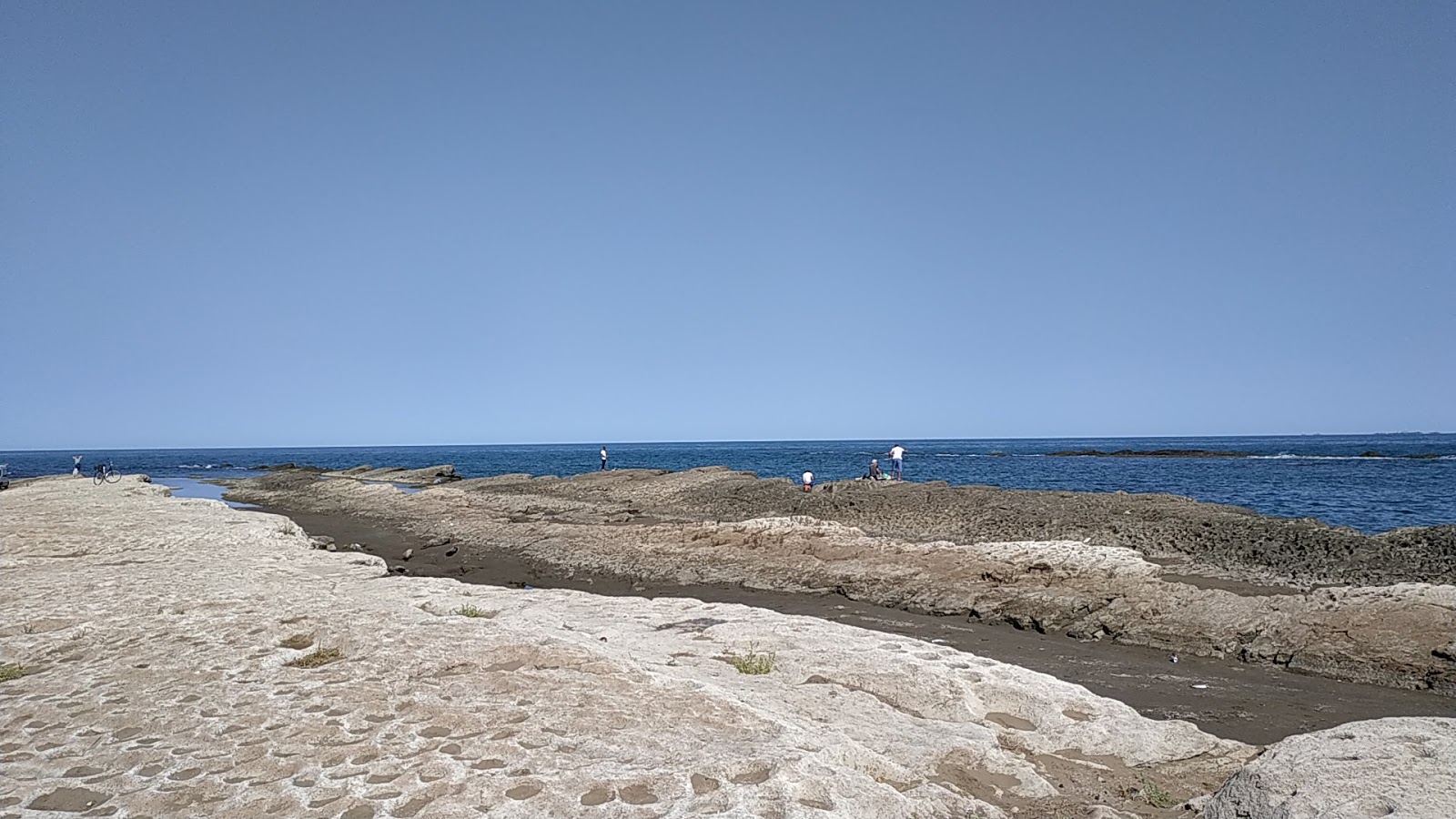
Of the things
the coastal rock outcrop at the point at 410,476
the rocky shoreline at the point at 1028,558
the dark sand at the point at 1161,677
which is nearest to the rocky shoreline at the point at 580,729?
the dark sand at the point at 1161,677

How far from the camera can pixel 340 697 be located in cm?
836

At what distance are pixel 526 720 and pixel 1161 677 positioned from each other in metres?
9.72

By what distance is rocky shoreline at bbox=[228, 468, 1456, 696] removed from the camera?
13.4 meters

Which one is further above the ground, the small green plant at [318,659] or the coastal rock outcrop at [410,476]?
the small green plant at [318,659]

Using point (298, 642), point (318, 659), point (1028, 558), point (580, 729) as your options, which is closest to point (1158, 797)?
point (580, 729)

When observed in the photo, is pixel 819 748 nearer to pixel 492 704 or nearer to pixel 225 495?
pixel 492 704

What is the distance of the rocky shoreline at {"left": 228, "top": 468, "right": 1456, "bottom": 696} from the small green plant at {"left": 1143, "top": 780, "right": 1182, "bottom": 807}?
740 cm

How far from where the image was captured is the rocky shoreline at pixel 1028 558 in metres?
13.4

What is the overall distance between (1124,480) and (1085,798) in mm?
59551

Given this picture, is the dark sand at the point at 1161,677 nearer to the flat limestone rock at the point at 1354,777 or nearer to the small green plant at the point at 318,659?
the flat limestone rock at the point at 1354,777

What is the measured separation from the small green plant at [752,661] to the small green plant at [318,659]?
4876mm

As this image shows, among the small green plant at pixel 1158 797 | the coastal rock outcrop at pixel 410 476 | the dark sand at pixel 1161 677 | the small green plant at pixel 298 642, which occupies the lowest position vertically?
the dark sand at pixel 1161 677

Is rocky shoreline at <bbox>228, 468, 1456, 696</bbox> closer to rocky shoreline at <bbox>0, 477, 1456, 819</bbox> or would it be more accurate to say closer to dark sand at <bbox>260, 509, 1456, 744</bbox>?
dark sand at <bbox>260, 509, 1456, 744</bbox>

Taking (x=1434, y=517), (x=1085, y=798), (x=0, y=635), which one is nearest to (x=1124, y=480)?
(x=1434, y=517)
